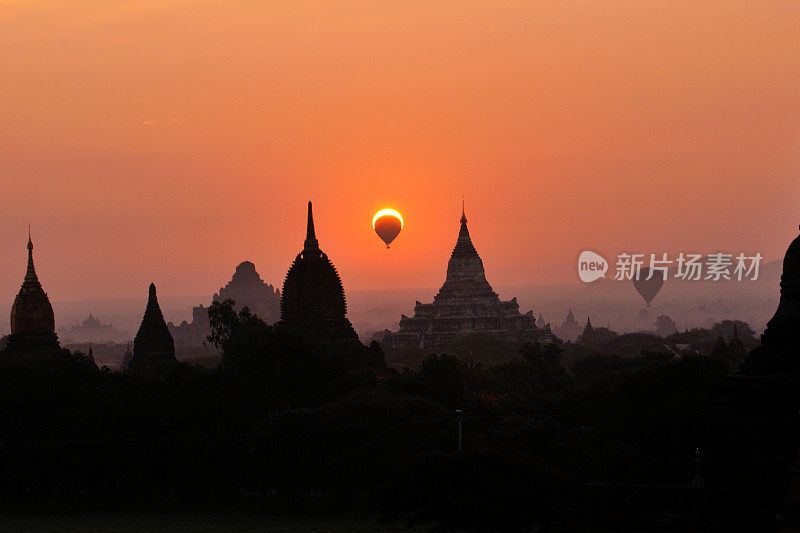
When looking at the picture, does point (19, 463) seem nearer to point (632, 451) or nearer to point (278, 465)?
point (278, 465)

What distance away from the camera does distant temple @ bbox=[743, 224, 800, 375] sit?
52344 millimetres

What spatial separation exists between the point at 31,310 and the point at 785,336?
88362 mm

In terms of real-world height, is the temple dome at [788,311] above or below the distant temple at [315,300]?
below

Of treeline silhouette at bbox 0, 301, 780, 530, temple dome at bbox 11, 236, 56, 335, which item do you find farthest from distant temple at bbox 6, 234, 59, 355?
treeline silhouette at bbox 0, 301, 780, 530

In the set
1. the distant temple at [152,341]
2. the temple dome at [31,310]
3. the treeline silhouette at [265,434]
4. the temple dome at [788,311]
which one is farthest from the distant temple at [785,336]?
the temple dome at [31,310]

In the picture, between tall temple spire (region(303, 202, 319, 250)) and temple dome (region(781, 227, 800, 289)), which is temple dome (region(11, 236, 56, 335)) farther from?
temple dome (region(781, 227, 800, 289))

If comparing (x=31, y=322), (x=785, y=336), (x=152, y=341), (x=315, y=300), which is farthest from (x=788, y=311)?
(x=31, y=322)

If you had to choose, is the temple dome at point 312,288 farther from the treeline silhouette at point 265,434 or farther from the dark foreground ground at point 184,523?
the dark foreground ground at point 184,523

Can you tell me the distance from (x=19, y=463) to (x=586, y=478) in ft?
95.1

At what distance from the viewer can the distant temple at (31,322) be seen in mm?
128750

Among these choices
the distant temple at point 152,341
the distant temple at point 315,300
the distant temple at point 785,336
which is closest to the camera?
the distant temple at point 785,336

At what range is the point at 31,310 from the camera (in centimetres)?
13112

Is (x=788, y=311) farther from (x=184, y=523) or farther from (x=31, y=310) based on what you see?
(x=31, y=310)

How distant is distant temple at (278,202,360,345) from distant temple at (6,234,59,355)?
19.6m
